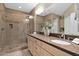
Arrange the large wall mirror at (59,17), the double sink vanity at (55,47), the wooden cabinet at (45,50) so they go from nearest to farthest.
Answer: the double sink vanity at (55,47) < the wooden cabinet at (45,50) < the large wall mirror at (59,17)

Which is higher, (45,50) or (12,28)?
(12,28)

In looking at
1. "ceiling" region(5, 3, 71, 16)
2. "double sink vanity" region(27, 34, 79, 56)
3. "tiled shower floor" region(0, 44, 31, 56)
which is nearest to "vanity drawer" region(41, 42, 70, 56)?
"double sink vanity" region(27, 34, 79, 56)

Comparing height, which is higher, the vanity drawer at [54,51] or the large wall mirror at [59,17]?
the large wall mirror at [59,17]

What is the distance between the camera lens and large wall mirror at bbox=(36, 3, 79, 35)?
1.99 m

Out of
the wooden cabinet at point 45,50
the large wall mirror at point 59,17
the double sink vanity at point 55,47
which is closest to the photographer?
the double sink vanity at point 55,47

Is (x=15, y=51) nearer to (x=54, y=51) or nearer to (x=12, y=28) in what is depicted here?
(x=12, y=28)

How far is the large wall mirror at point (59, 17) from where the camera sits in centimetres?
199

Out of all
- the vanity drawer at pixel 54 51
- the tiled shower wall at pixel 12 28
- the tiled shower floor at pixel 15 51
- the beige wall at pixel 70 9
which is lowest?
the tiled shower floor at pixel 15 51

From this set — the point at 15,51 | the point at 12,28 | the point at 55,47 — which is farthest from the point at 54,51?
the point at 12,28

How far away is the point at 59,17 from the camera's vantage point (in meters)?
2.14

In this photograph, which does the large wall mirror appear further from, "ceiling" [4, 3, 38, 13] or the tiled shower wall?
the tiled shower wall

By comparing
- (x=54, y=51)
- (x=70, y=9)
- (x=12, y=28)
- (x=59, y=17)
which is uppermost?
(x=70, y=9)

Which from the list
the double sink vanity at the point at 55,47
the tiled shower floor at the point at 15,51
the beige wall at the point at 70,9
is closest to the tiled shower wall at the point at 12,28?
the tiled shower floor at the point at 15,51

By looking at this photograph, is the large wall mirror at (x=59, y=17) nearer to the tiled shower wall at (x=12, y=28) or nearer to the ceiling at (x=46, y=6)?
the ceiling at (x=46, y=6)
